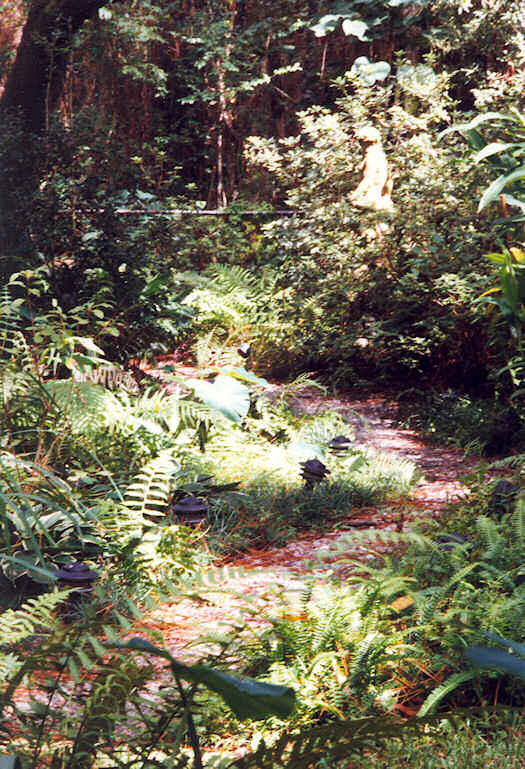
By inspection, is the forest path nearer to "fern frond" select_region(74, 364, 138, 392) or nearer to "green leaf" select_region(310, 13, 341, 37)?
"fern frond" select_region(74, 364, 138, 392)

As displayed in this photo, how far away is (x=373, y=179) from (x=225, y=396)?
3.18m

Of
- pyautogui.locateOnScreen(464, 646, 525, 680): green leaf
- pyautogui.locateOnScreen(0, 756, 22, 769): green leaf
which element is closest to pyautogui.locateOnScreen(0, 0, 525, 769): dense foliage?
pyautogui.locateOnScreen(464, 646, 525, 680): green leaf

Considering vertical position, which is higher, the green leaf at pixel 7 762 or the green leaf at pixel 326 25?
the green leaf at pixel 326 25

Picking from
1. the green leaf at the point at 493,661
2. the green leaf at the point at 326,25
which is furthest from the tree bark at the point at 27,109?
the green leaf at the point at 493,661

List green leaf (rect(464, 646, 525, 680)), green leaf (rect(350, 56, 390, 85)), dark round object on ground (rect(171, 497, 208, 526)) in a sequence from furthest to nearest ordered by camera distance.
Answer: green leaf (rect(350, 56, 390, 85)) < dark round object on ground (rect(171, 497, 208, 526)) < green leaf (rect(464, 646, 525, 680))

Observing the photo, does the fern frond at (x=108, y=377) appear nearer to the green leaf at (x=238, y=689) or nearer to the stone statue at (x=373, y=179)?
the stone statue at (x=373, y=179)

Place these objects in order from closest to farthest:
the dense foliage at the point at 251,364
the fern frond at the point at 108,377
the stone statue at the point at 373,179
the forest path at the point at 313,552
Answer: the dense foliage at the point at 251,364 < the forest path at the point at 313,552 < the fern frond at the point at 108,377 < the stone statue at the point at 373,179

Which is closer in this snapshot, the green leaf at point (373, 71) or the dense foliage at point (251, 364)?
the dense foliage at point (251, 364)

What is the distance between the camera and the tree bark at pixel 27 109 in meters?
5.88

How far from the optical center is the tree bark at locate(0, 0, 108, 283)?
19.3 ft

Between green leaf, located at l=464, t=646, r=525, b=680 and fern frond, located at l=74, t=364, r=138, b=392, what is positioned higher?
green leaf, located at l=464, t=646, r=525, b=680

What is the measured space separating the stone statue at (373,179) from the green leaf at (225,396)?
111 inches

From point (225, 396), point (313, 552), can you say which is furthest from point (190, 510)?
point (225, 396)

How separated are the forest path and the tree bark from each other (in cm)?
255
